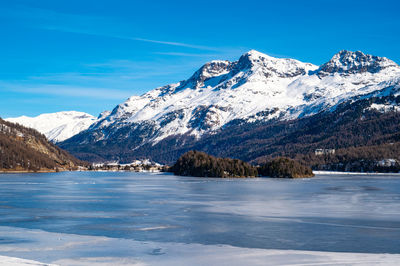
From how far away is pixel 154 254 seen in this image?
114 ft

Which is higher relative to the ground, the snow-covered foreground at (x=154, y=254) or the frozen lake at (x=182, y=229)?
the frozen lake at (x=182, y=229)

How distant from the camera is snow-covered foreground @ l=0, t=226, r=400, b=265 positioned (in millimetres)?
32344

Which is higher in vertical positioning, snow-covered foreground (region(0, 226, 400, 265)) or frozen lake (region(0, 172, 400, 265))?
frozen lake (region(0, 172, 400, 265))

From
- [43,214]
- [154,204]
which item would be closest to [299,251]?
[43,214]

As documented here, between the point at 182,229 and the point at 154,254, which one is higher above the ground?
the point at 182,229

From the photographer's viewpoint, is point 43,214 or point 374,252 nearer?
point 374,252

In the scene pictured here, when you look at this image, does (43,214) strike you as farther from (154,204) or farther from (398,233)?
(398,233)

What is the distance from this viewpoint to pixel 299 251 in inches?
1409

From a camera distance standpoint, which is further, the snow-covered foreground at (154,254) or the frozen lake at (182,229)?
the frozen lake at (182,229)

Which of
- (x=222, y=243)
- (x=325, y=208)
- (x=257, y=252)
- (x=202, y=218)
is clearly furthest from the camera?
(x=325, y=208)

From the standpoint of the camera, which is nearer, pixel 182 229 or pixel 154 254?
pixel 154 254

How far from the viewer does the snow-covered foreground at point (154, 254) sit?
106 feet

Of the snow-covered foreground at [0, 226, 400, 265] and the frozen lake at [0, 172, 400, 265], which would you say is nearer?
the snow-covered foreground at [0, 226, 400, 265]

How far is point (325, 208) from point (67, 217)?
3353 centimetres
